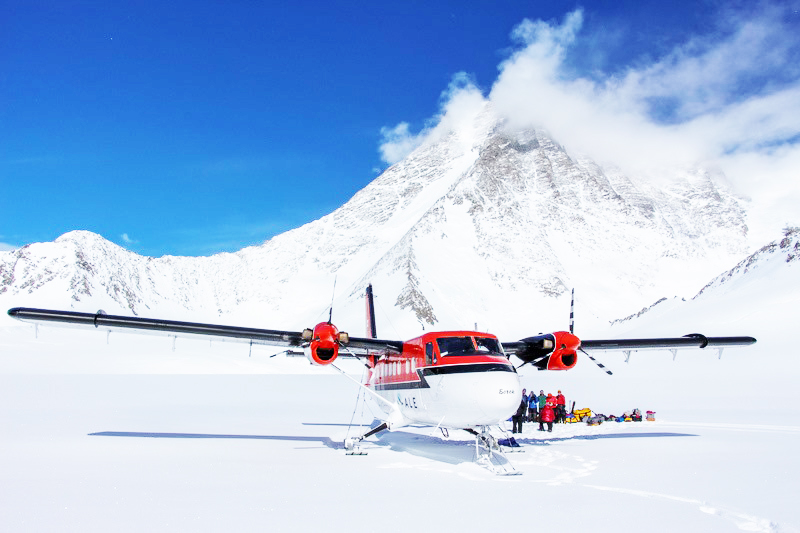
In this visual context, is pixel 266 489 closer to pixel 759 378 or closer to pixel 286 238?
pixel 759 378

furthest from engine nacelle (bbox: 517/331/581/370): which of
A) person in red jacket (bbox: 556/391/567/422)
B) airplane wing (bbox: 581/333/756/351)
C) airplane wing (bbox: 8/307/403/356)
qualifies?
person in red jacket (bbox: 556/391/567/422)

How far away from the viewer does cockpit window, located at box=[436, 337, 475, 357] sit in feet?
42.1

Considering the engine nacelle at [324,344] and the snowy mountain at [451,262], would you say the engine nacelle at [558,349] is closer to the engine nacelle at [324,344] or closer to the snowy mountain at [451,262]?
the engine nacelle at [324,344]

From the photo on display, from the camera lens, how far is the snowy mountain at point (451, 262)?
135 metres

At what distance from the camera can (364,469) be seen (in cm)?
1195

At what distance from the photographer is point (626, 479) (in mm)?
10711

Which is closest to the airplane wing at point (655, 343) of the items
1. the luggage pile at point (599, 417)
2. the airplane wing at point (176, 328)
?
the luggage pile at point (599, 417)

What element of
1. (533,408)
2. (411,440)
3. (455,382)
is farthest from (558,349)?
(533,408)

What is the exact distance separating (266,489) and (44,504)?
331cm

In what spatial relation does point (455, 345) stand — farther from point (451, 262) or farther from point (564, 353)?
point (451, 262)

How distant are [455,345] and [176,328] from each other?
7.55 m

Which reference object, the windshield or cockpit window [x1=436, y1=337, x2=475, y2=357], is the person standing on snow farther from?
cockpit window [x1=436, y1=337, x2=475, y2=357]

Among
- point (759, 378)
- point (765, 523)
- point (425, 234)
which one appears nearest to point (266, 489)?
point (765, 523)

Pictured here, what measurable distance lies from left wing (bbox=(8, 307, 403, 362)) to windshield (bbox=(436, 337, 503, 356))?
2479 millimetres
